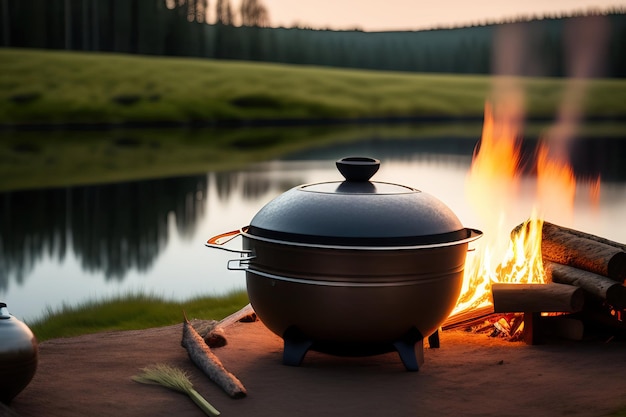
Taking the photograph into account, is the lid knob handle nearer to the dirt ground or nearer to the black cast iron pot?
the black cast iron pot

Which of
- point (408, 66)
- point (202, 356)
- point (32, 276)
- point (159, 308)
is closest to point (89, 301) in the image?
point (159, 308)

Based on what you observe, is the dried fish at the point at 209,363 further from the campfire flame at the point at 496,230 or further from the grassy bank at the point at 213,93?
the grassy bank at the point at 213,93

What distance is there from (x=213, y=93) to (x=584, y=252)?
6519cm

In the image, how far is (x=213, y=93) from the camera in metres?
71.4

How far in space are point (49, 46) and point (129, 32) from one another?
33.1 feet

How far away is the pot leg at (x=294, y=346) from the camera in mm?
6978

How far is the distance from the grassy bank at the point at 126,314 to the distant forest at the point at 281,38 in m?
76.4

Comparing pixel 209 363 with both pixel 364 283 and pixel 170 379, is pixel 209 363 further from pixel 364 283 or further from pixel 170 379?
pixel 364 283

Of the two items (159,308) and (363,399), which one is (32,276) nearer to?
(159,308)

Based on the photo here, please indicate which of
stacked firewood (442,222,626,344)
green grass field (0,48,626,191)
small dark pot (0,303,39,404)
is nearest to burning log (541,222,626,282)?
stacked firewood (442,222,626,344)

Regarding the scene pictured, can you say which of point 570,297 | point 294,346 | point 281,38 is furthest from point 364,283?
point 281,38

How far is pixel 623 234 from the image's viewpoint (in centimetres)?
1739

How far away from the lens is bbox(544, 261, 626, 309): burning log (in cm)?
752

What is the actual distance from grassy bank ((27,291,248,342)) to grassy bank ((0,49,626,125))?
160ft
